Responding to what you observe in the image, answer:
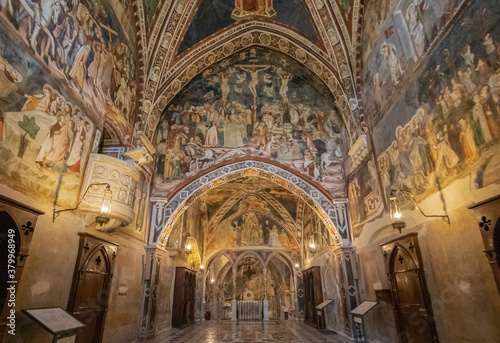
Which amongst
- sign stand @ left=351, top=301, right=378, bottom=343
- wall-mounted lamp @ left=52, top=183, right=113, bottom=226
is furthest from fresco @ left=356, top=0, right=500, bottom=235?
wall-mounted lamp @ left=52, top=183, right=113, bottom=226

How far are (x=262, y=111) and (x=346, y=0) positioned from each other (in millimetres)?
5116

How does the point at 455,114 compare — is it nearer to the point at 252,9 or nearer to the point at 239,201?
the point at 252,9

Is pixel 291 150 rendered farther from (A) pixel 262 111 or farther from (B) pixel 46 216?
(B) pixel 46 216

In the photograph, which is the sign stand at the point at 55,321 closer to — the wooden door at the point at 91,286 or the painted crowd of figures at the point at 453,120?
the wooden door at the point at 91,286

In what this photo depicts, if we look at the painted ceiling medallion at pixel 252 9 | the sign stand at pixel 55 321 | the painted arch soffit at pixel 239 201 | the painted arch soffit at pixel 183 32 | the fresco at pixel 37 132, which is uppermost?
the painted ceiling medallion at pixel 252 9

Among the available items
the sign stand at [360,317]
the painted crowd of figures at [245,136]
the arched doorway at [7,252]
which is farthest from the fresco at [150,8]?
the sign stand at [360,317]

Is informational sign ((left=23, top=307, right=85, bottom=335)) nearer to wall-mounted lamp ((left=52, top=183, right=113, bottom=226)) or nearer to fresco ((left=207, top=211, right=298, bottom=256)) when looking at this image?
wall-mounted lamp ((left=52, top=183, right=113, bottom=226))

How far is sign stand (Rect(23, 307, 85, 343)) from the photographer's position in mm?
5004

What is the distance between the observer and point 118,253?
28.6 ft

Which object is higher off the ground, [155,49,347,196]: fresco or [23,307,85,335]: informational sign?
[155,49,347,196]: fresco

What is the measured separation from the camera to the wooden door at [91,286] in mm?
6652

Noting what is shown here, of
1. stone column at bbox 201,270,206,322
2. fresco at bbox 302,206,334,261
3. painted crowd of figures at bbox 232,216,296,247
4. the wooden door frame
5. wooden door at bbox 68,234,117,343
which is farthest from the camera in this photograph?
painted crowd of figures at bbox 232,216,296,247

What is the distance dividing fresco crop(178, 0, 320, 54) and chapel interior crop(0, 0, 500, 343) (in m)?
0.05

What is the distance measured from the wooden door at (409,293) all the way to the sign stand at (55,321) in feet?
23.2
